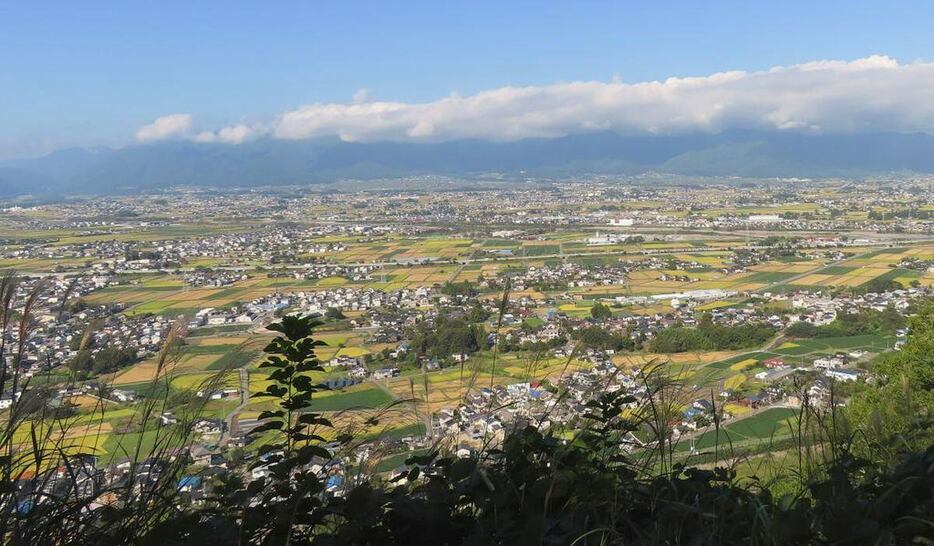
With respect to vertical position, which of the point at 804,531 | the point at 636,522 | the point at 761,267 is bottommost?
the point at 761,267

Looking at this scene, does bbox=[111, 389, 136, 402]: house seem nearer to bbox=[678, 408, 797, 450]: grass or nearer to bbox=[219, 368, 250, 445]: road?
bbox=[219, 368, 250, 445]: road

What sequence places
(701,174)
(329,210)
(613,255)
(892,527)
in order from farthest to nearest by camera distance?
(701,174)
(329,210)
(613,255)
(892,527)

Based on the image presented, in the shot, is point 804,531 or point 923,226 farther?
point 923,226

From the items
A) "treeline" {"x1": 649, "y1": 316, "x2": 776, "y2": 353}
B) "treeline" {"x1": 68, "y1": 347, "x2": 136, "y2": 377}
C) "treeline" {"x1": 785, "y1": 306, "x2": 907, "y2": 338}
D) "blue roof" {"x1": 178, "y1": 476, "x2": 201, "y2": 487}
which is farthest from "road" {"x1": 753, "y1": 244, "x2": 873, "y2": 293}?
"blue roof" {"x1": 178, "y1": 476, "x2": 201, "y2": 487}

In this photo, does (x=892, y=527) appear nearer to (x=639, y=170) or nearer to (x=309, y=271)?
(x=309, y=271)

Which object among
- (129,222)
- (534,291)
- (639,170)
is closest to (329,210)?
(129,222)

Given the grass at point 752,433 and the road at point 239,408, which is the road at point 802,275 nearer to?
the grass at point 752,433

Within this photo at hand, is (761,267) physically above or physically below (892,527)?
below

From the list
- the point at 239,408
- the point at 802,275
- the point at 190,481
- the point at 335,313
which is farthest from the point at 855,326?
the point at 190,481

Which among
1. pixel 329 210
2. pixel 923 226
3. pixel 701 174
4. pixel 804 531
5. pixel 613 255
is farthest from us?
pixel 701 174
